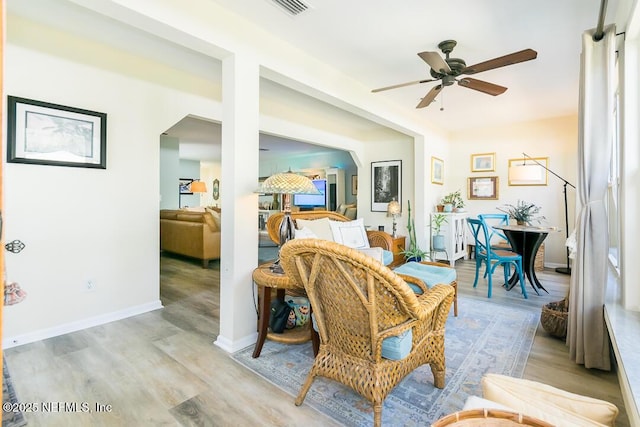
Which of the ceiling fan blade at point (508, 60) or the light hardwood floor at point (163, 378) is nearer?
the light hardwood floor at point (163, 378)

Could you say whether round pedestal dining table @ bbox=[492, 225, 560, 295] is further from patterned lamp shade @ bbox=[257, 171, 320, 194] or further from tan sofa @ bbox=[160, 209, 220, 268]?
tan sofa @ bbox=[160, 209, 220, 268]

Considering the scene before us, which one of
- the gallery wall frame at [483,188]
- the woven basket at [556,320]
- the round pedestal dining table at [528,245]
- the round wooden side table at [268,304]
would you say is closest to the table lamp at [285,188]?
the round wooden side table at [268,304]

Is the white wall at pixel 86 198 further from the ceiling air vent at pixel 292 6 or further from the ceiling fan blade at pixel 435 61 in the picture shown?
the ceiling fan blade at pixel 435 61

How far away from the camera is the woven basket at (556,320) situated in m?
2.48

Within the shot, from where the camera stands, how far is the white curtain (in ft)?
6.59

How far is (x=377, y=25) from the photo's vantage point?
2.50 m

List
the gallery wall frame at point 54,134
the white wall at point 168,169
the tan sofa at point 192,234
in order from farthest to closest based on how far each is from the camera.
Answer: the white wall at point 168,169, the tan sofa at point 192,234, the gallery wall frame at point 54,134

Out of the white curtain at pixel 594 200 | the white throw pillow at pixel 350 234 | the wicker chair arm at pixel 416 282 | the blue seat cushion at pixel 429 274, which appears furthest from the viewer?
the white throw pillow at pixel 350 234

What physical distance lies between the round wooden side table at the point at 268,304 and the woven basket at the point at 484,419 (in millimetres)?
1246

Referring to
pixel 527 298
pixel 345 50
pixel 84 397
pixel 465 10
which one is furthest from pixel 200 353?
pixel 527 298

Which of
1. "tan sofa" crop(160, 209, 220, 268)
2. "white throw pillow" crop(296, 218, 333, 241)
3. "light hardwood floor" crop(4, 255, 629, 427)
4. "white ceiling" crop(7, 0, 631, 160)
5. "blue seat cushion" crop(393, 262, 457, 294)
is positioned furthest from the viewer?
"tan sofa" crop(160, 209, 220, 268)

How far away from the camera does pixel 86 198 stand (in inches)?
109

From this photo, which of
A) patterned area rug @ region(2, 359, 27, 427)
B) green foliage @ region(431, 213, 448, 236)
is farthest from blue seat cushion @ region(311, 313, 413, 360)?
green foliage @ region(431, 213, 448, 236)

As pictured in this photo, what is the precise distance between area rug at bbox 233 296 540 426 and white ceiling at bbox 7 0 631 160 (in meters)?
2.33
